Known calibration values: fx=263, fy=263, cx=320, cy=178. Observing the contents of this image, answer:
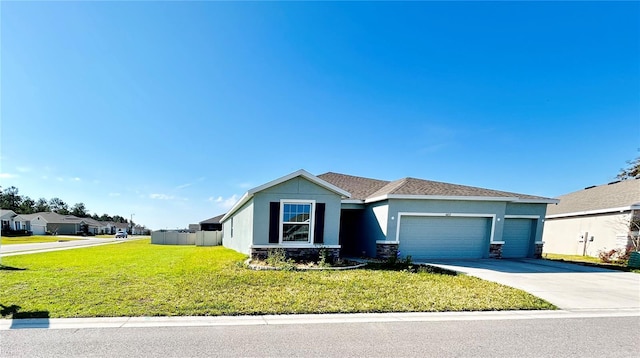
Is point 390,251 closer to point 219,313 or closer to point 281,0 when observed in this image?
point 219,313

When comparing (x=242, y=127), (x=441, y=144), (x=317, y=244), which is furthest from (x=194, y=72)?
(x=441, y=144)

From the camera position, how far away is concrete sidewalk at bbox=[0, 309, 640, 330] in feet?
12.8

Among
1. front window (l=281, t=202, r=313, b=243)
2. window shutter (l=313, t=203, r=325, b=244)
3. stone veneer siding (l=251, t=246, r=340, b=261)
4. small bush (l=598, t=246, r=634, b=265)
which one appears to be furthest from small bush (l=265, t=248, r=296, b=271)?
small bush (l=598, t=246, r=634, b=265)

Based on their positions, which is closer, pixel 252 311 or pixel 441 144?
pixel 252 311

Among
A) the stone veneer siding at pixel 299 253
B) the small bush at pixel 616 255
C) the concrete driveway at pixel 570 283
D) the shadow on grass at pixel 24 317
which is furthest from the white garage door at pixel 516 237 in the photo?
the shadow on grass at pixel 24 317

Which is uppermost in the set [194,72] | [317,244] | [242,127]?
[194,72]

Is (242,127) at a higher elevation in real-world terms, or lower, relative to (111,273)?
higher

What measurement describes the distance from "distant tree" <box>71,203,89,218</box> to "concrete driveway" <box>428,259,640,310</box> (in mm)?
94313

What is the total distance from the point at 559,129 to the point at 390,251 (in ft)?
42.0

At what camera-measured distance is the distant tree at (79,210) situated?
237 feet

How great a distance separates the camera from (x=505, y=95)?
12953 millimetres

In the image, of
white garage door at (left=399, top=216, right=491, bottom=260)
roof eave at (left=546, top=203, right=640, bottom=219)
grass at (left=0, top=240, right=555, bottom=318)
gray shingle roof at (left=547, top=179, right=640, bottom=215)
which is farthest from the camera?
gray shingle roof at (left=547, top=179, right=640, bottom=215)

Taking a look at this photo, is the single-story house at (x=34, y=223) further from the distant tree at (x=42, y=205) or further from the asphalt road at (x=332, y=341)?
the asphalt road at (x=332, y=341)

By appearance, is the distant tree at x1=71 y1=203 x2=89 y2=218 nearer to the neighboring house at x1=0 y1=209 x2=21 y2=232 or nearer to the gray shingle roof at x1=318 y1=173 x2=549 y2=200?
the neighboring house at x1=0 y1=209 x2=21 y2=232
